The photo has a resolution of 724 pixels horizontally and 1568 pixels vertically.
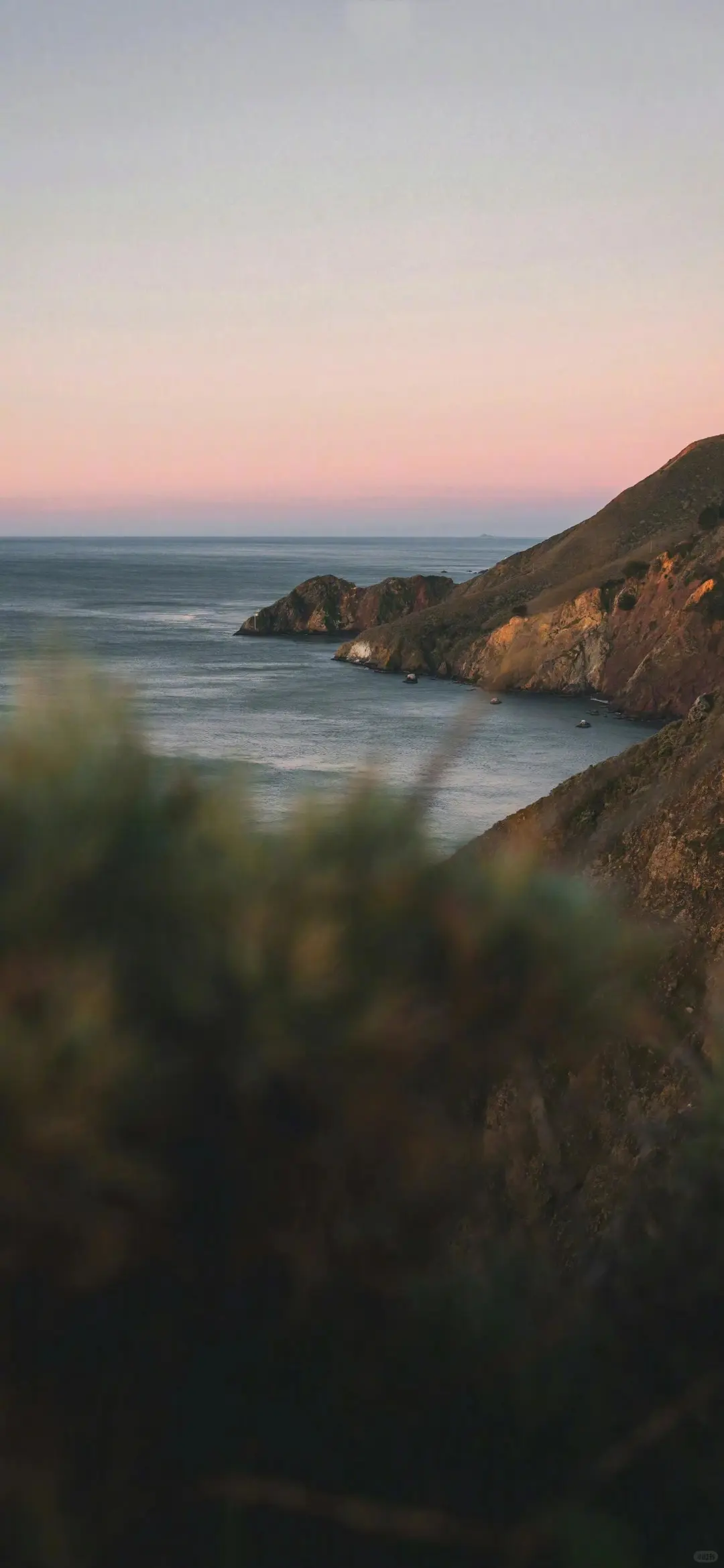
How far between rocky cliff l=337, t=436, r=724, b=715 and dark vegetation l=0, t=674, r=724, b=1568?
145 ft

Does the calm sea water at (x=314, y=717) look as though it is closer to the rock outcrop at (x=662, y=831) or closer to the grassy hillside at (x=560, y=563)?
the grassy hillside at (x=560, y=563)

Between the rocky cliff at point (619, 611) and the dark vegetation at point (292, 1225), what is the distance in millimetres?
44311

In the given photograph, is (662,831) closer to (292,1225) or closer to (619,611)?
(292,1225)

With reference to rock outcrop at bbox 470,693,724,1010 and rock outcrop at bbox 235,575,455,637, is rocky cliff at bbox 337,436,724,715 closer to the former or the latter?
rock outcrop at bbox 235,575,455,637

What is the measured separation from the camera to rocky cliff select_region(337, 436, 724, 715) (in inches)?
2731

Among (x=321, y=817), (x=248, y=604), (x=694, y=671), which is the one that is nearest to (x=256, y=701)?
(x=694, y=671)

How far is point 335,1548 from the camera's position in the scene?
7.09ft

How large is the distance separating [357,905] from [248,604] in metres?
156

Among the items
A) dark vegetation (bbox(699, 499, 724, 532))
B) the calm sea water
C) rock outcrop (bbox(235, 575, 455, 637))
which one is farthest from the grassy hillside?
rock outcrop (bbox(235, 575, 455, 637))

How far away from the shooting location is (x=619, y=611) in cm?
7675

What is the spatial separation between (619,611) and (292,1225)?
77.4 meters

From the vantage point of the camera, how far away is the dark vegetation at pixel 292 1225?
215 centimetres

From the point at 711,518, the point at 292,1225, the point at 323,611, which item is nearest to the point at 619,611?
the point at 711,518

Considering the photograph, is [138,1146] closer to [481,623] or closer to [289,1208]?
[289,1208]
